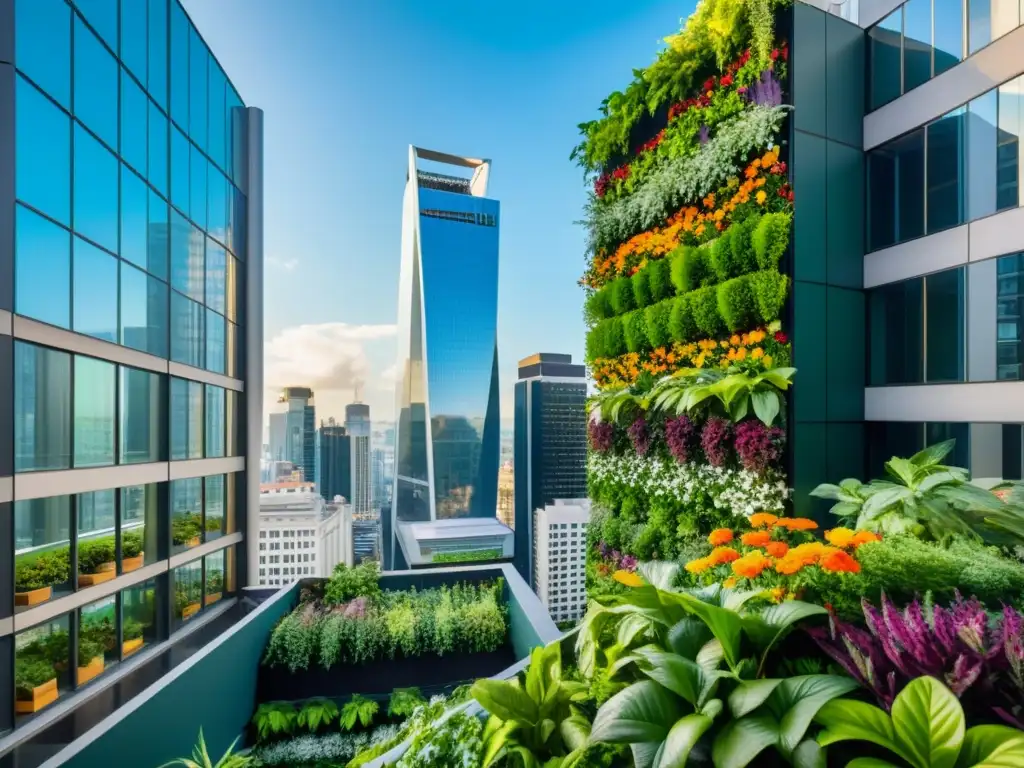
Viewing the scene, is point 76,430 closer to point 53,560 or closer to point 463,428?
point 53,560

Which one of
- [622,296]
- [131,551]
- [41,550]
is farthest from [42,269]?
[622,296]

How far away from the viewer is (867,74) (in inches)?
226

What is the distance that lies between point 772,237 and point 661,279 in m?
1.33

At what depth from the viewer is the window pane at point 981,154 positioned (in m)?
5.15

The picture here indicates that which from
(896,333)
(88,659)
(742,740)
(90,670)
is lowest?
(90,670)

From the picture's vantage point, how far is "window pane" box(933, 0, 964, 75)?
17.6ft

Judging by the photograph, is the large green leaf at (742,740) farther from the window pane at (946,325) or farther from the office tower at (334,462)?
the office tower at (334,462)

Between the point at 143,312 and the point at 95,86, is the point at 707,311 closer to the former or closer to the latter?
the point at 143,312

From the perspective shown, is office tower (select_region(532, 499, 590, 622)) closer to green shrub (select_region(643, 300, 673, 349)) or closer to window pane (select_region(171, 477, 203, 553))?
window pane (select_region(171, 477, 203, 553))

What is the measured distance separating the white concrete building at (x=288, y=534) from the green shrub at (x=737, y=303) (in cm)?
870

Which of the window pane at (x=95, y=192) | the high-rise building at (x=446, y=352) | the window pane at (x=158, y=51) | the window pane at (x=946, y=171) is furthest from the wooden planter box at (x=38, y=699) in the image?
the high-rise building at (x=446, y=352)

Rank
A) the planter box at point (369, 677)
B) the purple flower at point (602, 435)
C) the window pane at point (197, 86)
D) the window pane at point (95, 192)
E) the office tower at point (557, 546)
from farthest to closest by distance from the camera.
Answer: the office tower at point (557, 546), the window pane at point (197, 86), the purple flower at point (602, 435), the window pane at point (95, 192), the planter box at point (369, 677)

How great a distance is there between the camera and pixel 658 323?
19.7 ft

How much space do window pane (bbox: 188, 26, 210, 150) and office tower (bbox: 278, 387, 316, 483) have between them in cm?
534
